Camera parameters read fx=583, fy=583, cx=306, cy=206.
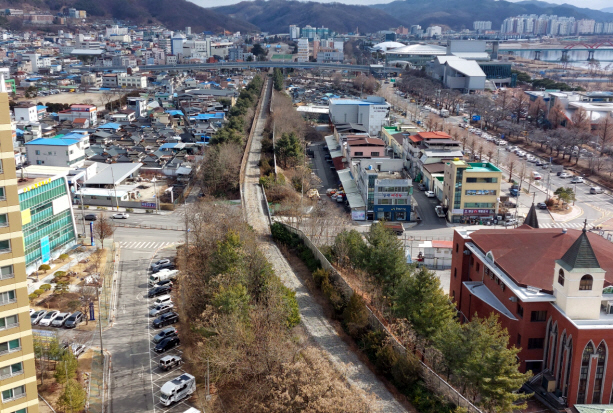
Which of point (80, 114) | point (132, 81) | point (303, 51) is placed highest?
point (303, 51)

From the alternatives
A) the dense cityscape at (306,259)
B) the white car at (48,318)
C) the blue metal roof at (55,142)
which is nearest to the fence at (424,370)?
the dense cityscape at (306,259)

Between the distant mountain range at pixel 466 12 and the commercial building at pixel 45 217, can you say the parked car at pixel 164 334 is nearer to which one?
the commercial building at pixel 45 217

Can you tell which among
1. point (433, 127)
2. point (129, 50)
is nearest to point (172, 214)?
point (433, 127)

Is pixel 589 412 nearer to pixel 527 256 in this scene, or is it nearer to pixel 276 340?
pixel 527 256

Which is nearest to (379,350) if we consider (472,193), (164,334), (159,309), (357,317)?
(357,317)

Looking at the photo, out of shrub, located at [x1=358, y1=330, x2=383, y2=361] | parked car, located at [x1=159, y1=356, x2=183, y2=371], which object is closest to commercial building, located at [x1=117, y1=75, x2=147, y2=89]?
parked car, located at [x1=159, y1=356, x2=183, y2=371]

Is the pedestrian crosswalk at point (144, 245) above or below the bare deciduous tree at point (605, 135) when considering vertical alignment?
below

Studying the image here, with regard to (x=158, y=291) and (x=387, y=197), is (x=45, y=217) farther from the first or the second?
(x=387, y=197)
